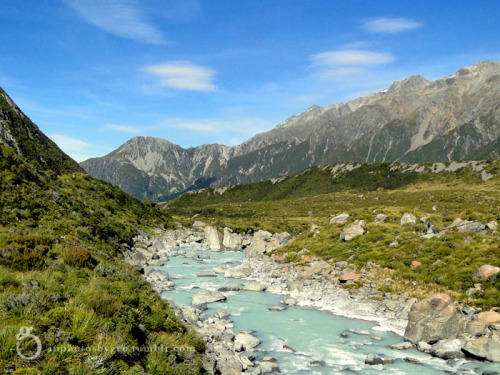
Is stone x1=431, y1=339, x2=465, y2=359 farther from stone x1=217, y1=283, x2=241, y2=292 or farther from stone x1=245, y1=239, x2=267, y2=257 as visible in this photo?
stone x1=245, y1=239, x2=267, y2=257

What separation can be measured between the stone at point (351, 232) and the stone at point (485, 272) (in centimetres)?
1735

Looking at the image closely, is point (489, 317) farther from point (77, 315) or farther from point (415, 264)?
point (77, 315)

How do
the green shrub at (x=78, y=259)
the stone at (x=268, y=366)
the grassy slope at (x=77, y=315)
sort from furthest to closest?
1. the green shrub at (x=78, y=259)
2. the stone at (x=268, y=366)
3. the grassy slope at (x=77, y=315)

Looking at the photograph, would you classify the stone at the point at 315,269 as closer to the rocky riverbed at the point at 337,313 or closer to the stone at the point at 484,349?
the rocky riverbed at the point at 337,313

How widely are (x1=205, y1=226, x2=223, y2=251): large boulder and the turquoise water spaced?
45834mm

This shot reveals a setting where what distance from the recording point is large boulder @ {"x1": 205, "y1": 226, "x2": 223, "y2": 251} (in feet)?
253

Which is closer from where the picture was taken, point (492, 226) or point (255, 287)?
point (492, 226)

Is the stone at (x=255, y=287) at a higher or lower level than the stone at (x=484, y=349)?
lower

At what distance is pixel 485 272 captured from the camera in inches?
977

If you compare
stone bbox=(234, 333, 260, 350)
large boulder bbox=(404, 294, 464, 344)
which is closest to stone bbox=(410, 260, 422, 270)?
large boulder bbox=(404, 294, 464, 344)

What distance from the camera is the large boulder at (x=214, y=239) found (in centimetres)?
7725

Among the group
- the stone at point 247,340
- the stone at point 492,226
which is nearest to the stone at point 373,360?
the stone at point 247,340

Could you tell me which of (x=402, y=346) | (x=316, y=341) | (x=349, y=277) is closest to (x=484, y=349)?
(x=402, y=346)

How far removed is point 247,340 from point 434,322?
1106 centimetres
